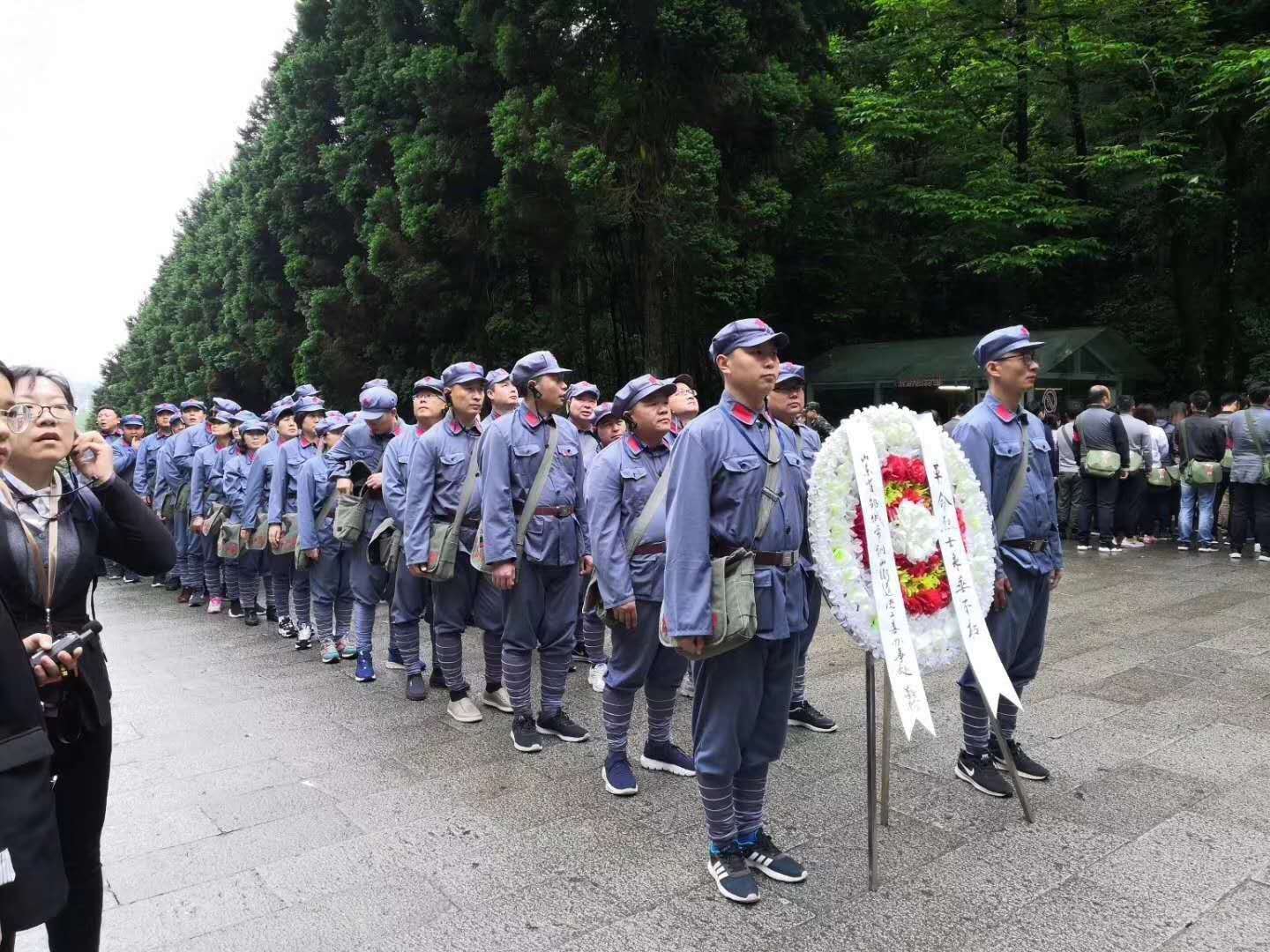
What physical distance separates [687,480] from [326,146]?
75.2 ft

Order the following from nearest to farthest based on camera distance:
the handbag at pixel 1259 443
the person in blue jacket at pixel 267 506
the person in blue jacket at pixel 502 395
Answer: the person in blue jacket at pixel 502 395, the person in blue jacket at pixel 267 506, the handbag at pixel 1259 443

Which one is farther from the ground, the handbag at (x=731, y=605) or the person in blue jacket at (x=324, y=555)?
the handbag at (x=731, y=605)

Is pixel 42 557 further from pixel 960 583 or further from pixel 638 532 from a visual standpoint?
pixel 960 583

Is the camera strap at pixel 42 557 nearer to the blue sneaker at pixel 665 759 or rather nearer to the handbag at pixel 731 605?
the handbag at pixel 731 605

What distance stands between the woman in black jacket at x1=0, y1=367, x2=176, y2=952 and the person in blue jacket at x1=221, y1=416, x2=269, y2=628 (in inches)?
265

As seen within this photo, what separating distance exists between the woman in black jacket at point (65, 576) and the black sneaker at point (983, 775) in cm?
360

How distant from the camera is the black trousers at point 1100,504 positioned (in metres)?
12.0

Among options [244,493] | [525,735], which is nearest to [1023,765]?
[525,735]

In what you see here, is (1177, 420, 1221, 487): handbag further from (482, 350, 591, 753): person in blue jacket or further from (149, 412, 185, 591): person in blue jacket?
(149, 412, 185, 591): person in blue jacket

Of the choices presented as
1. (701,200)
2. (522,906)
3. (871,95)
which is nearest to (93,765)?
(522,906)

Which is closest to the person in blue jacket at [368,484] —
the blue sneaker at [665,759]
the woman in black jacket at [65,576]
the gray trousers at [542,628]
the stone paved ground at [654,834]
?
the stone paved ground at [654,834]

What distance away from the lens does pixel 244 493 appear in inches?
360

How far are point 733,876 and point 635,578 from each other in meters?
1.67

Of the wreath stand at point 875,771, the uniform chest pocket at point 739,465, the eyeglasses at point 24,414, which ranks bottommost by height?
the wreath stand at point 875,771
